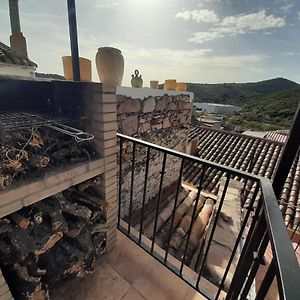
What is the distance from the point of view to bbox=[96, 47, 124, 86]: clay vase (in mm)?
1785

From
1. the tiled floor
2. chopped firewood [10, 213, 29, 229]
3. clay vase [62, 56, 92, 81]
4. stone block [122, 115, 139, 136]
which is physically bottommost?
the tiled floor

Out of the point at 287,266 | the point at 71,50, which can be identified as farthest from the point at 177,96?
the point at 287,266

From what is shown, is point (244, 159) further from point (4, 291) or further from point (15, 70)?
point (4, 291)

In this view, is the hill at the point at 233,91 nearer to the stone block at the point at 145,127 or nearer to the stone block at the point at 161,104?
the stone block at the point at 161,104

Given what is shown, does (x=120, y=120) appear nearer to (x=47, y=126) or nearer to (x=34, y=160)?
(x=47, y=126)

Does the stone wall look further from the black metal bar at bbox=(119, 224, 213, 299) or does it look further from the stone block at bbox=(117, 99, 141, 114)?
the black metal bar at bbox=(119, 224, 213, 299)

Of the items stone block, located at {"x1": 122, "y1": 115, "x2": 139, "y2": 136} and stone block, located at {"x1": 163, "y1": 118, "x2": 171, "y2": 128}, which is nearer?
stone block, located at {"x1": 122, "y1": 115, "x2": 139, "y2": 136}

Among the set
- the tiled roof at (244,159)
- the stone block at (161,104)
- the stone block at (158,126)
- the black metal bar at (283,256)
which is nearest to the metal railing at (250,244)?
the black metal bar at (283,256)

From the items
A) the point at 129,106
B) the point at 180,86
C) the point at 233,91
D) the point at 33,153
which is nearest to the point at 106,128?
the point at 33,153

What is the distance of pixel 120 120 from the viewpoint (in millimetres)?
1983

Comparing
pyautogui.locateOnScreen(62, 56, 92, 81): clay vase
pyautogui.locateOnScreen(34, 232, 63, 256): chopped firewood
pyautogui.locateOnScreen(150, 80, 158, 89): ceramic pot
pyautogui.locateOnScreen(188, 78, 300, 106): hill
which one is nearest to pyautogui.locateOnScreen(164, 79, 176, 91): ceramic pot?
pyautogui.locateOnScreen(150, 80, 158, 89): ceramic pot

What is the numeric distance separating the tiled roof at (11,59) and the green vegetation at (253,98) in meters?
24.2

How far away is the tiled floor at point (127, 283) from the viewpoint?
136 centimetres

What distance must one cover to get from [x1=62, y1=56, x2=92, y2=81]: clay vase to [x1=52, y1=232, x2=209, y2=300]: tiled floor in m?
1.74
